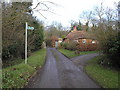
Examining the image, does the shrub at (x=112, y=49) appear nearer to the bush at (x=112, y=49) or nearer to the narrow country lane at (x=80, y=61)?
the bush at (x=112, y=49)

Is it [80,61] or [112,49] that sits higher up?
[112,49]

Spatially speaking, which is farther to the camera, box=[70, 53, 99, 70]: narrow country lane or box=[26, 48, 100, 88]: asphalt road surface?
box=[70, 53, 99, 70]: narrow country lane

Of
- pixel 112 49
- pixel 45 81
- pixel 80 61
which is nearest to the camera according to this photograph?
pixel 45 81

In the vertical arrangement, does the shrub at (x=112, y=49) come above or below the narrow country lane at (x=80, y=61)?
above

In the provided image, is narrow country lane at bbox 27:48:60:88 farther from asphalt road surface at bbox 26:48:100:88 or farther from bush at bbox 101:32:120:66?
bush at bbox 101:32:120:66

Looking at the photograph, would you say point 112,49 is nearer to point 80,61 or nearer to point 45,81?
point 80,61

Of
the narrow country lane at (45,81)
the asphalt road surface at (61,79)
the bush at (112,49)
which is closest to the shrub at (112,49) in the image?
the bush at (112,49)

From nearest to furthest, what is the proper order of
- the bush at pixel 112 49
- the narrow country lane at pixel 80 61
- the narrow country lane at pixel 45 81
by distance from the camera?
1. the narrow country lane at pixel 45 81
2. the bush at pixel 112 49
3. the narrow country lane at pixel 80 61

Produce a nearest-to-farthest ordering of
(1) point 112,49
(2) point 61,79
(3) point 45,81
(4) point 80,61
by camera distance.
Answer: (3) point 45,81
(2) point 61,79
(1) point 112,49
(4) point 80,61

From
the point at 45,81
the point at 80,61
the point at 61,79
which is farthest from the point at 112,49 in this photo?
the point at 45,81

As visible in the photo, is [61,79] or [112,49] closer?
[61,79]

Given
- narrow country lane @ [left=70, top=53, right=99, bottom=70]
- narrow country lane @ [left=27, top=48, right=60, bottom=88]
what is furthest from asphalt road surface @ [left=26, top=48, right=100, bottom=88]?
narrow country lane @ [left=70, top=53, right=99, bottom=70]

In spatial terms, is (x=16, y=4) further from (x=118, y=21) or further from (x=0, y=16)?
(x=118, y=21)

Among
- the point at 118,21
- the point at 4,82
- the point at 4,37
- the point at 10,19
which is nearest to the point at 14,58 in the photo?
the point at 4,37
